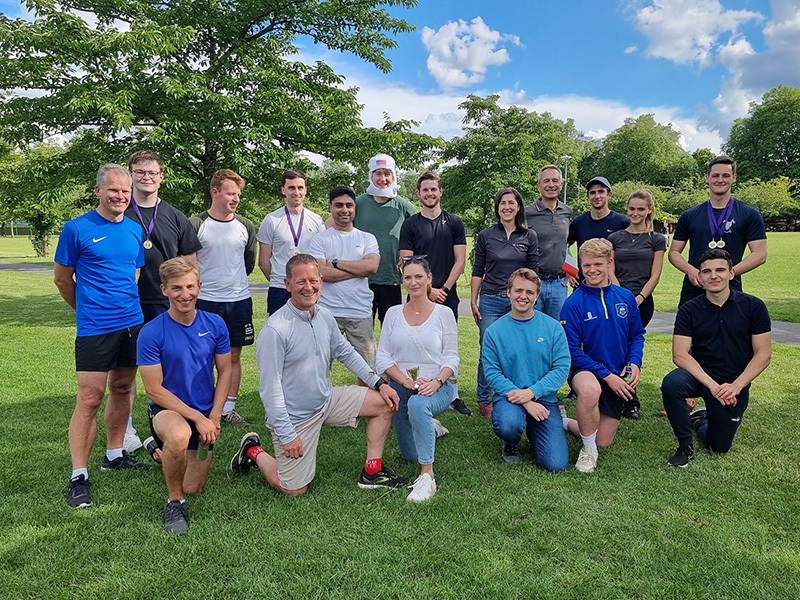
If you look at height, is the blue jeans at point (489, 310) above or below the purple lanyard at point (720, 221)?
below

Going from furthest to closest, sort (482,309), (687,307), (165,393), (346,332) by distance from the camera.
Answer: (482,309)
(346,332)
(687,307)
(165,393)

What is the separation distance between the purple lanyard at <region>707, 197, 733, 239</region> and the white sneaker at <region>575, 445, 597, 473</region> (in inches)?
96.1

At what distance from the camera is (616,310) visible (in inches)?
178

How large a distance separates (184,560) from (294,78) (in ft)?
35.1

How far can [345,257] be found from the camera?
16.0 feet

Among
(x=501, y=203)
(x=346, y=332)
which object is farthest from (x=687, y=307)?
(x=346, y=332)

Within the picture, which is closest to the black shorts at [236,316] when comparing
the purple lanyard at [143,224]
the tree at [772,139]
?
the purple lanyard at [143,224]

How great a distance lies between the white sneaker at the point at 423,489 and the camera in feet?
11.7

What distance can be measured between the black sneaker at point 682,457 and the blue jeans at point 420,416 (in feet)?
5.77

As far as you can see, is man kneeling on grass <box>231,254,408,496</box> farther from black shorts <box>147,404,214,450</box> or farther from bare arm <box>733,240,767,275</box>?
bare arm <box>733,240,767,275</box>

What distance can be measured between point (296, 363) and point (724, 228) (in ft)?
13.3

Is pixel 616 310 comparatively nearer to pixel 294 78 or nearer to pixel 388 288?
pixel 388 288

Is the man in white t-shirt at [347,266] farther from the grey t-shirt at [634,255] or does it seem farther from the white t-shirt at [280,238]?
the grey t-shirt at [634,255]

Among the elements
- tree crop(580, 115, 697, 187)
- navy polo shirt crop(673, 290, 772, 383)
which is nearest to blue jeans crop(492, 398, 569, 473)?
navy polo shirt crop(673, 290, 772, 383)
